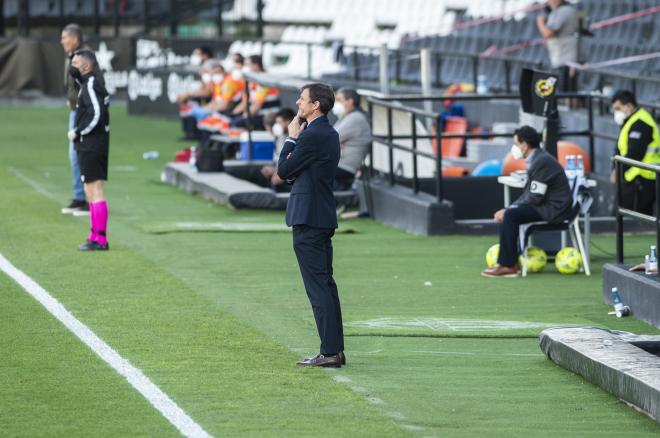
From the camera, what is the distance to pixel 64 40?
1655 cm

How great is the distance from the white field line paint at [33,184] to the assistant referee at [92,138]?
4583 mm

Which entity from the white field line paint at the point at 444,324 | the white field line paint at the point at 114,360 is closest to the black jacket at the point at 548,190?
the white field line paint at the point at 444,324

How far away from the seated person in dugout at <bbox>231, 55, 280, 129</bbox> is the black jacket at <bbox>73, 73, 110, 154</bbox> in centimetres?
717

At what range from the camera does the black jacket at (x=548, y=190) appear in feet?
46.0

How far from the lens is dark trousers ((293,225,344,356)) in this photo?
9.47 metres

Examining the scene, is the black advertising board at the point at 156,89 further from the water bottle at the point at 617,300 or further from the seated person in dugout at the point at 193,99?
the water bottle at the point at 617,300

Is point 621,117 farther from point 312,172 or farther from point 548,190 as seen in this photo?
point 312,172

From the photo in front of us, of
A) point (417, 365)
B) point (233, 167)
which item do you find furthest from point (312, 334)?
point (233, 167)

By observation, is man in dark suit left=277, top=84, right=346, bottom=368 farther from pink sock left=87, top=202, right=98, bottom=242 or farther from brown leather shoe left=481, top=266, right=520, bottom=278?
pink sock left=87, top=202, right=98, bottom=242

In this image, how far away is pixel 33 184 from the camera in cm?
2153

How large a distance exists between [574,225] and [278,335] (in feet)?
14.8

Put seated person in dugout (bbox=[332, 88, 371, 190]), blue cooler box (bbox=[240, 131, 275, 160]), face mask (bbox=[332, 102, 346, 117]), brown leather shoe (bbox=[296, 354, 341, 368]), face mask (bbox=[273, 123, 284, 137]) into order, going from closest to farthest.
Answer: brown leather shoe (bbox=[296, 354, 341, 368]) < seated person in dugout (bbox=[332, 88, 371, 190]) < face mask (bbox=[332, 102, 346, 117]) < face mask (bbox=[273, 123, 284, 137]) < blue cooler box (bbox=[240, 131, 275, 160])

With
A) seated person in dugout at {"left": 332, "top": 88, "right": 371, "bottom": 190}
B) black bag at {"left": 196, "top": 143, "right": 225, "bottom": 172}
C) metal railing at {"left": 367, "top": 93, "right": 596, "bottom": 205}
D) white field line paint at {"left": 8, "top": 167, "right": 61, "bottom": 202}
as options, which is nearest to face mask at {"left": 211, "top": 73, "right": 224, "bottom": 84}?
white field line paint at {"left": 8, "top": 167, "right": 61, "bottom": 202}

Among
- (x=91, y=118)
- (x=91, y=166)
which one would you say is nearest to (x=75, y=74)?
(x=91, y=118)
